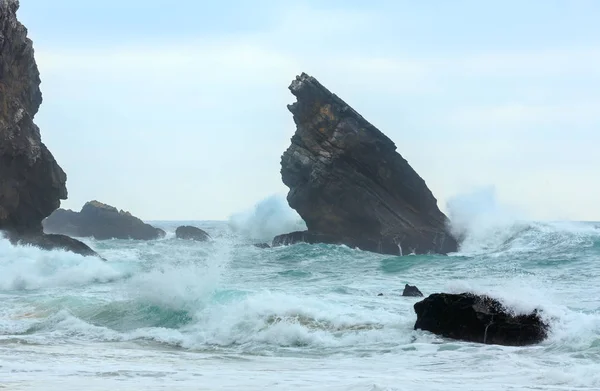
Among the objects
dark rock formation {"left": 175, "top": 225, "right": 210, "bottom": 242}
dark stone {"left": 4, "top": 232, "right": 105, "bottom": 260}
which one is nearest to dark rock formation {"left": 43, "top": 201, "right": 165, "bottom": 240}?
dark rock formation {"left": 175, "top": 225, "right": 210, "bottom": 242}

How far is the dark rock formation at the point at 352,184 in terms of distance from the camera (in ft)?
157

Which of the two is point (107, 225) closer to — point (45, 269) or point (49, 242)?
point (49, 242)

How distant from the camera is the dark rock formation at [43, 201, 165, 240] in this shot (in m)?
77.2

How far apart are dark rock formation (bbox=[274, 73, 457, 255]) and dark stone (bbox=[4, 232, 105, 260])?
15.5m

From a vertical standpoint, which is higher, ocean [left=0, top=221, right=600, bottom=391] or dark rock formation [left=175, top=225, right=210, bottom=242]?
dark rock formation [left=175, top=225, right=210, bottom=242]

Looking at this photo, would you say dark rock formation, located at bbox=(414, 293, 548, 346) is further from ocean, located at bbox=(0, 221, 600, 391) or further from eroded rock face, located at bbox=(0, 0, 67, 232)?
eroded rock face, located at bbox=(0, 0, 67, 232)

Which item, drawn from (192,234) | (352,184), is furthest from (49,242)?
(192,234)

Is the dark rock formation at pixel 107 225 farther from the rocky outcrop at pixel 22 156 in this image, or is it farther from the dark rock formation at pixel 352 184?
the rocky outcrop at pixel 22 156

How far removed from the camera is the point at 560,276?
90.8 ft

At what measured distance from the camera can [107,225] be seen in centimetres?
7750

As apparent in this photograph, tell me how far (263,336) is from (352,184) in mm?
32522

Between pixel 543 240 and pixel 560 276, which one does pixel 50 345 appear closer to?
pixel 560 276

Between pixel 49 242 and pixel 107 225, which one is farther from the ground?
pixel 107 225

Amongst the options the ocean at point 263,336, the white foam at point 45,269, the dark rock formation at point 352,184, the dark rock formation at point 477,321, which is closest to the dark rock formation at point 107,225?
the dark rock formation at point 352,184
